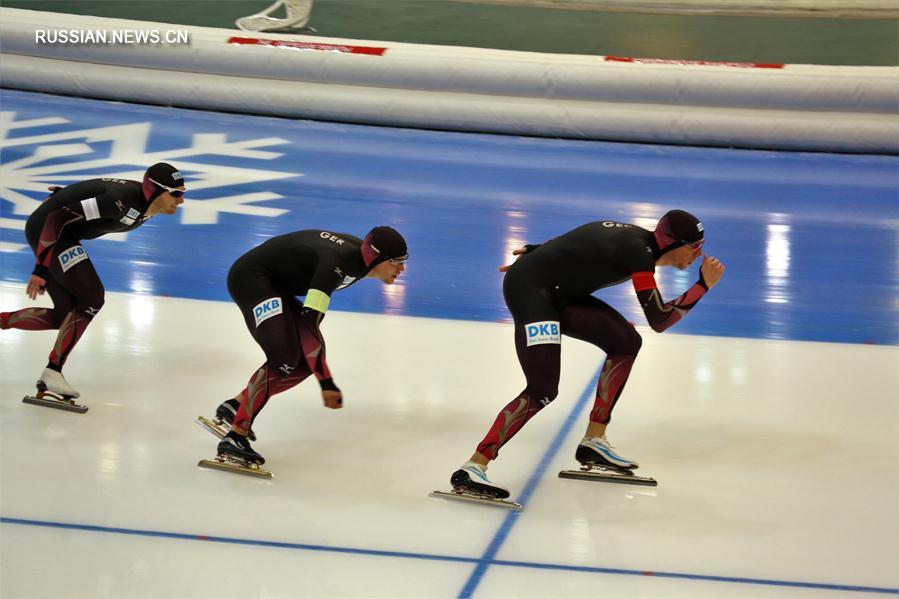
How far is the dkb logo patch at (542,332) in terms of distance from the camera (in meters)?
4.15

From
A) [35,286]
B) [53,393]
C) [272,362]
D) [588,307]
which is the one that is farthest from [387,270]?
[53,393]

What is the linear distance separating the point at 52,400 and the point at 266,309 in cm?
129

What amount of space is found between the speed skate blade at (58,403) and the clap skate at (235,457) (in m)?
0.84

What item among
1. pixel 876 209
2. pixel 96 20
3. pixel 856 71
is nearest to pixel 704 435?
pixel 876 209

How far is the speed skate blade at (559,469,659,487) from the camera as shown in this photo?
433 centimetres

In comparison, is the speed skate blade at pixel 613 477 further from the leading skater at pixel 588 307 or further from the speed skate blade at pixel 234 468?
the speed skate blade at pixel 234 468

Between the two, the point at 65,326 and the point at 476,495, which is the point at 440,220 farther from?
the point at 476,495

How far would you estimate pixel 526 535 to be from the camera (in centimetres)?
387

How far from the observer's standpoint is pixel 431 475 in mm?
4371

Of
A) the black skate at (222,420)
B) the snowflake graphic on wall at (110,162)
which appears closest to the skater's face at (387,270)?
the black skate at (222,420)

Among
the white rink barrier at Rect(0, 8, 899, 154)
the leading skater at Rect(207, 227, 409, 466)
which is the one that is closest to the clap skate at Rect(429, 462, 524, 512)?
the leading skater at Rect(207, 227, 409, 466)

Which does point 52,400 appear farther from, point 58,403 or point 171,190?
point 171,190

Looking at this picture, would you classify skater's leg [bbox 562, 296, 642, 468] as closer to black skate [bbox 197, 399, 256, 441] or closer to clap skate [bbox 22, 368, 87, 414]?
black skate [bbox 197, 399, 256, 441]

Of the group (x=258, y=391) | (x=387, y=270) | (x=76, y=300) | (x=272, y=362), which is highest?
(x=387, y=270)
